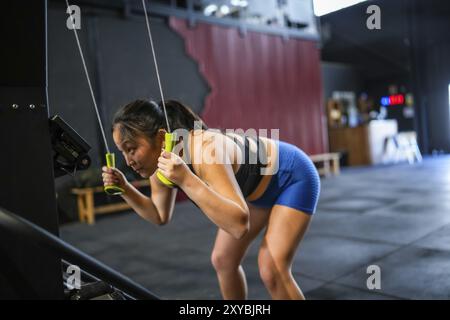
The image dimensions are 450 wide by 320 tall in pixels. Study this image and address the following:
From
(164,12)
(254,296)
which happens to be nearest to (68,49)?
(254,296)

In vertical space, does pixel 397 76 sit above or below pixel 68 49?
above

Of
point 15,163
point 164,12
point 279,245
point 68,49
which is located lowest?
point 279,245

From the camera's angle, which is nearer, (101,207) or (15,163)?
(15,163)

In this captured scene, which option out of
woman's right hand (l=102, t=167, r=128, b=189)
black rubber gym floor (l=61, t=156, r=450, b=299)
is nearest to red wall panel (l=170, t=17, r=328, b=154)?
black rubber gym floor (l=61, t=156, r=450, b=299)

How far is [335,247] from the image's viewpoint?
3.35m

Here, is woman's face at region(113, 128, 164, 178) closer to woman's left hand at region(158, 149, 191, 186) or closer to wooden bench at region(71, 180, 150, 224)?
woman's left hand at region(158, 149, 191, 186)

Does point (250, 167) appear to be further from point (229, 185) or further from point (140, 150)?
point (140, 150)

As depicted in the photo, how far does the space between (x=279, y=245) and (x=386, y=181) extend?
561cm

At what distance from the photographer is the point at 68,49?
1.50m

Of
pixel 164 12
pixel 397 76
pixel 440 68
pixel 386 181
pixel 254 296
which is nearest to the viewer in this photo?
pixel 440 68

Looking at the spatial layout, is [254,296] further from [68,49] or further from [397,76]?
[397,76]

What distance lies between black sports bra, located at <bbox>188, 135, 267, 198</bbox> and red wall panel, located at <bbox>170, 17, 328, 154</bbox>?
4.81 m

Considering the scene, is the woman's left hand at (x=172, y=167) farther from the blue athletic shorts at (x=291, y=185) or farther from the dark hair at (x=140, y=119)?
the blue athletic shorts at (x=291, y=185)

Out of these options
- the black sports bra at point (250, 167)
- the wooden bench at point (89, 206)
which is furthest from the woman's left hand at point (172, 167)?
the wooden bench at point (89, 206)
